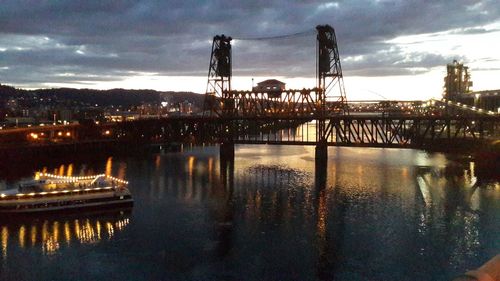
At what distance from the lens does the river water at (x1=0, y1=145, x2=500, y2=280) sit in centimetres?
2909

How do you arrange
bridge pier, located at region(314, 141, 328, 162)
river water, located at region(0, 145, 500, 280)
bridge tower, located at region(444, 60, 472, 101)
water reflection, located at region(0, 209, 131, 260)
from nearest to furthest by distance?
river water, located at region(0, 145, 500, 280) → water reflection, located at region(0, 209, 131, 260) → bridge pier, located at region(314, 141, 328, 162) → bridge tower, located at region(444, 60, 472, 101)

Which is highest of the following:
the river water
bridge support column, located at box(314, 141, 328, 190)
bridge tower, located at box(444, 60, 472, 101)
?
bridge tower, located at box(444, 60, 472, 101)

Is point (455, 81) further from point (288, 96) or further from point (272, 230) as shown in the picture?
point (272, 230)

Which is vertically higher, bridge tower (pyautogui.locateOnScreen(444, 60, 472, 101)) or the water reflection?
bridge tower (pyautogui.locateOnScreen(444, 60, 472, 101))

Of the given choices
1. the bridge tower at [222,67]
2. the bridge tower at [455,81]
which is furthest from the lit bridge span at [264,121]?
the bridge tower at [455,81]

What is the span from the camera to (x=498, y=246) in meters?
32.8

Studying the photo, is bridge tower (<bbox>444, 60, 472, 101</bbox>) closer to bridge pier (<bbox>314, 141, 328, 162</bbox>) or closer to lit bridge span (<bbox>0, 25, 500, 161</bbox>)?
lit bridge span (<bbox>0, 25, 500, 161</bbox>)

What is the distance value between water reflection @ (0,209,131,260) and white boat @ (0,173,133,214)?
68.3 inches

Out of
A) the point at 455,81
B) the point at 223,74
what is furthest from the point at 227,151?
the point at 455,81

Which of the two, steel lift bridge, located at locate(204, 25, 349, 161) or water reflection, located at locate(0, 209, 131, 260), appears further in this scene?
steel lift bridge, located at locate(204, 25, 349, 161)

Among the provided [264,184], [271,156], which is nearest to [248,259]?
[264,184]

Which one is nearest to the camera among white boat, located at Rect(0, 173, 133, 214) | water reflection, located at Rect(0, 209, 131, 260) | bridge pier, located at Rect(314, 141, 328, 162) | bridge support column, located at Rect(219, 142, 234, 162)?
water reflection, located at Rect(0, 209, 131, 260)

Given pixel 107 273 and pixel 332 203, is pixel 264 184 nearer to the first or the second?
pixel 332 203

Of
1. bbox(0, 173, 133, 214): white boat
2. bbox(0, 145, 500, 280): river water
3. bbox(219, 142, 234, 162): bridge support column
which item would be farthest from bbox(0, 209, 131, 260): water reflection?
bbox(219, 142, 234, 162): bridge support column
